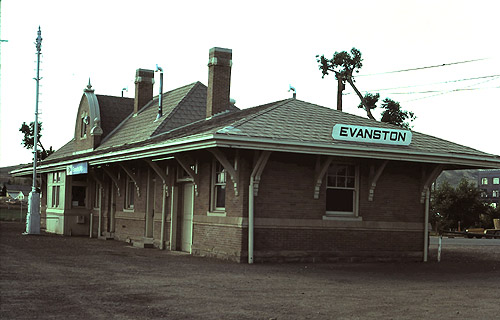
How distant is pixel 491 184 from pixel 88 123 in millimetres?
109733

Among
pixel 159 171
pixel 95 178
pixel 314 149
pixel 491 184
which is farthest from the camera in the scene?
pixel 491 184

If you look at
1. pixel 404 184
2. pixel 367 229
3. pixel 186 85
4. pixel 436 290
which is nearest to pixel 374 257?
pixel 367 229

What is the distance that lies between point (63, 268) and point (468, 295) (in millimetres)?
7953

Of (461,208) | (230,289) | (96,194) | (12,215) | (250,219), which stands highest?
(96,194)

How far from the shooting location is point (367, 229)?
18422 mm

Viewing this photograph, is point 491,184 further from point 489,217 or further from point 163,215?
point 163,215

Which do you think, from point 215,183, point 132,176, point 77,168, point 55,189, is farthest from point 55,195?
point 215,183

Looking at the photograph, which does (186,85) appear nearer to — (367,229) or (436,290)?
(367,229)

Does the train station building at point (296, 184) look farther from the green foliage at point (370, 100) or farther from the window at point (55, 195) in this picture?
the green foliage at point (370, 100)

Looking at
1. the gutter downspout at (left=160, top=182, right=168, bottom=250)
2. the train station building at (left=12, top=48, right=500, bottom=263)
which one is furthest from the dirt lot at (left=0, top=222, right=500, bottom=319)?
the gutter downspout at (left=160, top=182, right=168, bottom=250)

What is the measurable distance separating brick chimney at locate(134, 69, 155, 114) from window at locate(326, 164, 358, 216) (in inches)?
585

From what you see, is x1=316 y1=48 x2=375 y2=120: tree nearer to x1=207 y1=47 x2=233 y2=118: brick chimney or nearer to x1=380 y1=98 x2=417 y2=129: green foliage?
x1=380 y1=98 x2=417 y2=129: green foliage

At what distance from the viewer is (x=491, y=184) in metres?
128

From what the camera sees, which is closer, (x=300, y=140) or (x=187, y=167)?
(x=300, y=140)
